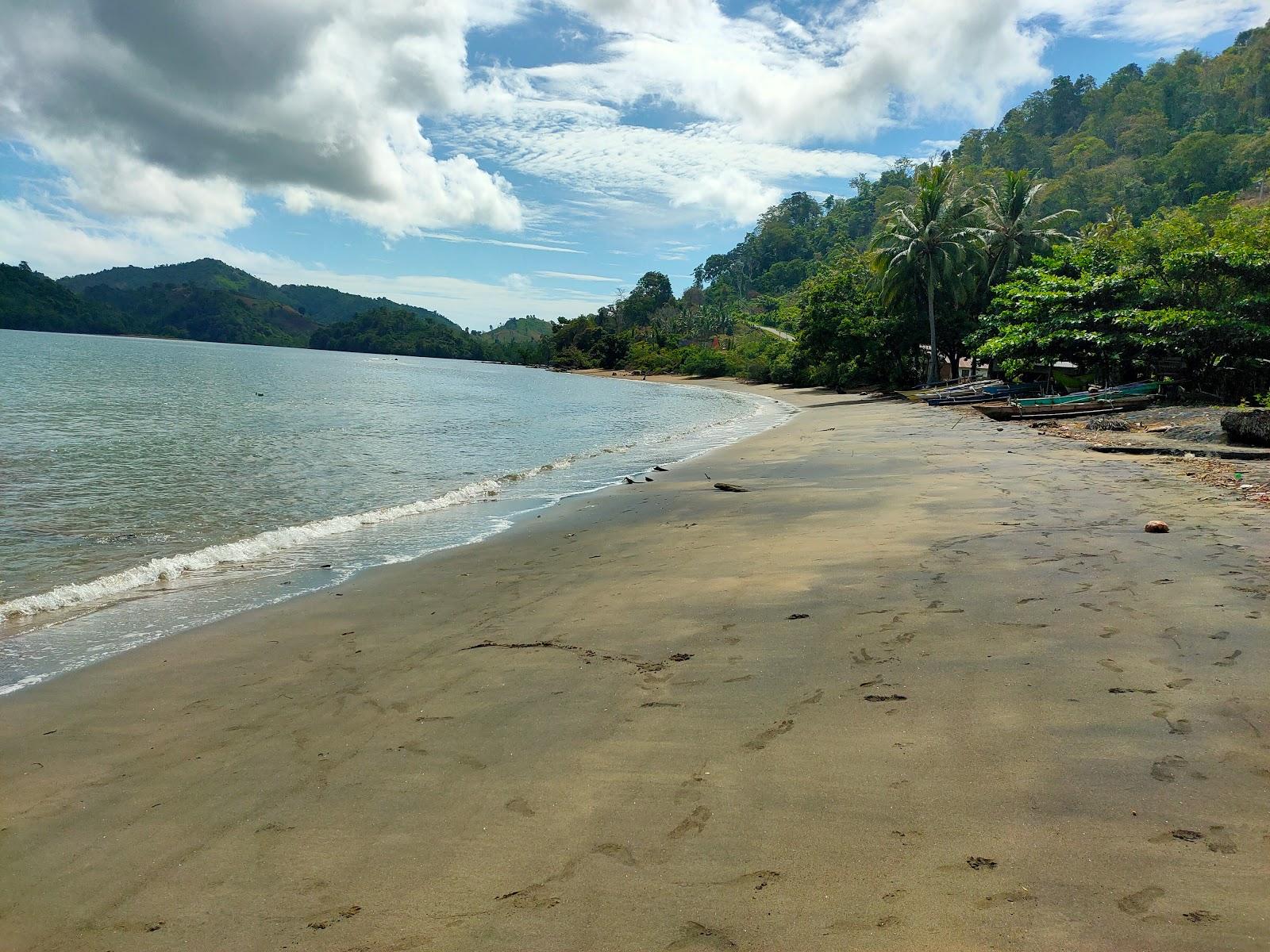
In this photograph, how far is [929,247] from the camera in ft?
144

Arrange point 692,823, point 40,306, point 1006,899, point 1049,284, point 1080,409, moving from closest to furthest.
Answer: point 1006,899 < point 692,823 < point 1080,409 < point 1049,284 < point 40,306

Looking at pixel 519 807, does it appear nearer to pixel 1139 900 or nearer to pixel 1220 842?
pixel 1139 900

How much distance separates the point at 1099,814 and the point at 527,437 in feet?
85.5

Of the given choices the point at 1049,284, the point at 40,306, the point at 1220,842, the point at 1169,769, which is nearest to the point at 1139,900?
the point at 1220,842

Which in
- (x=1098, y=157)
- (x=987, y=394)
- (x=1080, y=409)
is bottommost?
(x=1080, y=409)

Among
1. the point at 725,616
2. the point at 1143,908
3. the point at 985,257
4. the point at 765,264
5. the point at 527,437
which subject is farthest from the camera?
the point at 765,264

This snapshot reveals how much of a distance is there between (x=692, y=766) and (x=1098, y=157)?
569 feet

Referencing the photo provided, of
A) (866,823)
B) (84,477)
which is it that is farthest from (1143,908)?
(84,477)

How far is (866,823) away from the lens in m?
3.04

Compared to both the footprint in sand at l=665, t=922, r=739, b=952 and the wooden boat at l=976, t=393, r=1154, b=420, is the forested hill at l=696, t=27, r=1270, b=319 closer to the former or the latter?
the wooden boat at l=976, t=393, r=1154, b=420

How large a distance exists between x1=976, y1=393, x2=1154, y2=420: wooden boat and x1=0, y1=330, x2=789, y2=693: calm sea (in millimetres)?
8678

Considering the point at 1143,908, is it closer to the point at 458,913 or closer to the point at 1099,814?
the point at 1099,814

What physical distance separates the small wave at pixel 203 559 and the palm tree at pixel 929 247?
37.9 meters

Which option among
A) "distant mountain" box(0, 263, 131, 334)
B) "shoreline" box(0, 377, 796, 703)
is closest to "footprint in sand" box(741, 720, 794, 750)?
"shoreline" box(0, 377, 796, 703)
